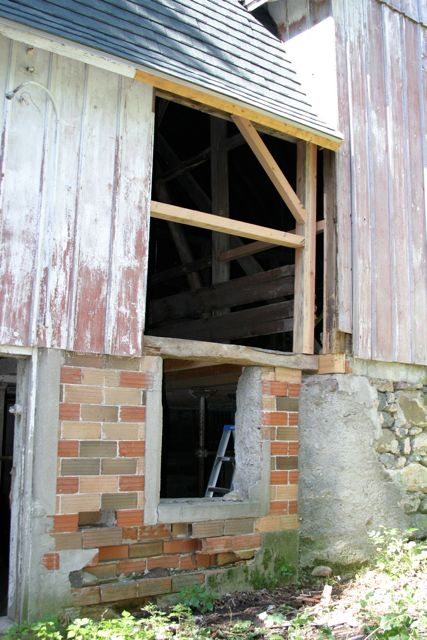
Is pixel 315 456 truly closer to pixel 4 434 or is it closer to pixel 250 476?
pixel 250 476

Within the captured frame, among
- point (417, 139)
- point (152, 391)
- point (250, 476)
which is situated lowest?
point (250, 476)

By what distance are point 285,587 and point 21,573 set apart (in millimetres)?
2363

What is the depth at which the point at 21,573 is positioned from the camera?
495 cm

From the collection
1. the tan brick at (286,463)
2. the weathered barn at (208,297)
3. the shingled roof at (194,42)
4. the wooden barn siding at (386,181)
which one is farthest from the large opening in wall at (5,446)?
the wooden barn siding at (386,181)

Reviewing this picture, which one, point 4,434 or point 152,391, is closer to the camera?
point 152,391

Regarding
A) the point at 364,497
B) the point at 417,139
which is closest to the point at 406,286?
the point at 417,139

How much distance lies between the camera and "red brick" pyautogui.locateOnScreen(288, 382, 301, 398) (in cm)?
655

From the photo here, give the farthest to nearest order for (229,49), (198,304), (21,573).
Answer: (198,304) → (229,49) → (21,573)

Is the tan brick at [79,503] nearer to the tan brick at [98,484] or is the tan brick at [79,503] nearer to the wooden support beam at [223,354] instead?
the tan brick at [98,484]

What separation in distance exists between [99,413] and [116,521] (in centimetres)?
82

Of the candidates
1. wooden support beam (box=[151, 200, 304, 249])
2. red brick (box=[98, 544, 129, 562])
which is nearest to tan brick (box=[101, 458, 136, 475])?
red brick (box=[98, 544, 129, 562])

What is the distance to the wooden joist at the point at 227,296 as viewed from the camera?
780 cm

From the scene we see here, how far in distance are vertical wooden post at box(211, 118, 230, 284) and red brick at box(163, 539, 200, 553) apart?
3.63m

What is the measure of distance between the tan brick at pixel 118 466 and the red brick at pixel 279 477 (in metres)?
1.41
